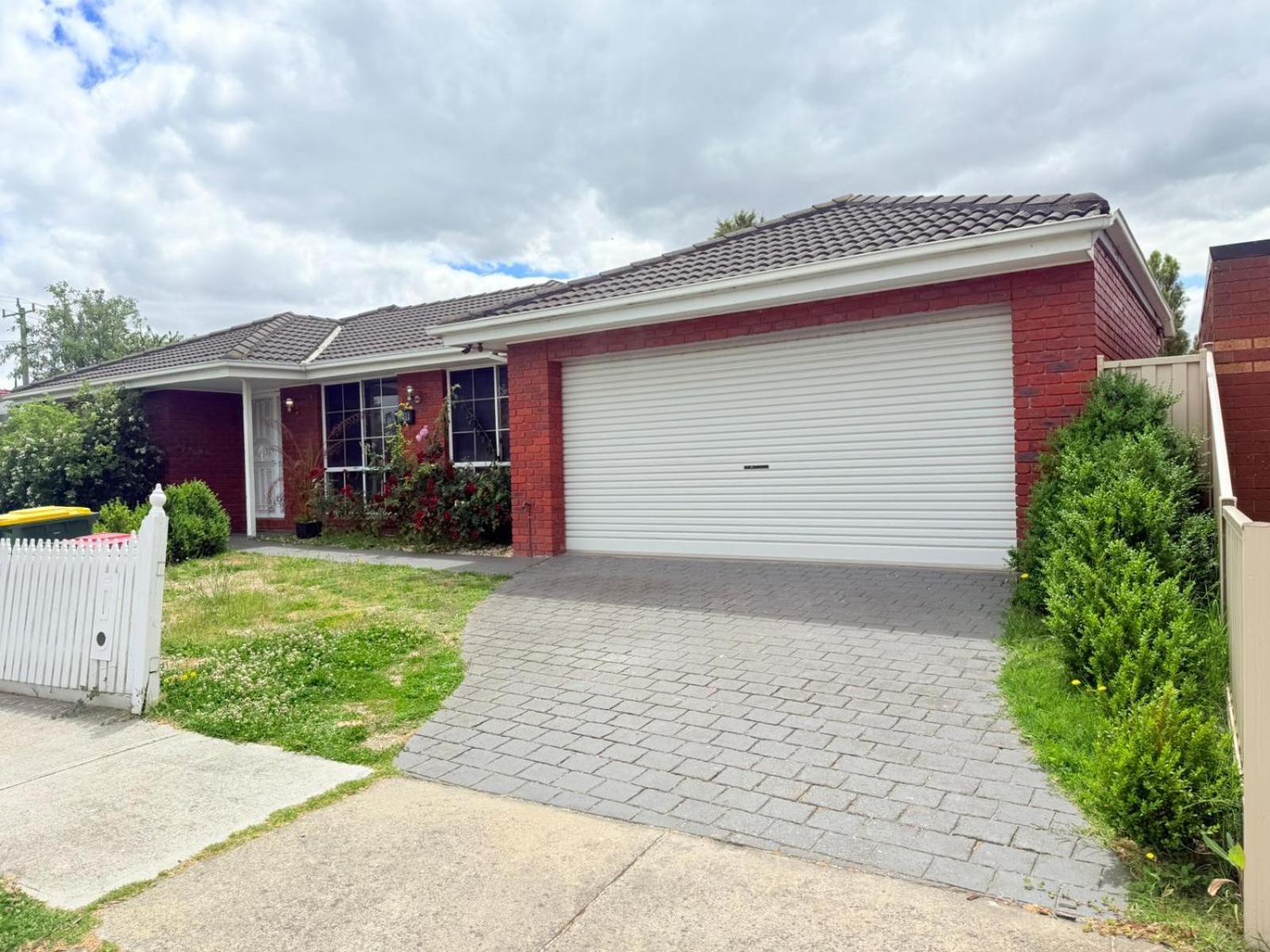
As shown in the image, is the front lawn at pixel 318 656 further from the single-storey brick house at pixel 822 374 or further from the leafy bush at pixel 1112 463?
the leafy bush at pixel 1112 463

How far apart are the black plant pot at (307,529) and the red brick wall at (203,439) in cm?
213

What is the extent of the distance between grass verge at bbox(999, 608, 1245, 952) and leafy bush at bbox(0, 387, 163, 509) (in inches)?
620

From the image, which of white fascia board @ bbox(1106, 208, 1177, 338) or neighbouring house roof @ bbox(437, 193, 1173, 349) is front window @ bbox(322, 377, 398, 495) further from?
white fascia board @ bbox(1106, 208, 1177, 338)

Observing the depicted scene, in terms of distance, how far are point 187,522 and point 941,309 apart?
34.6 ft

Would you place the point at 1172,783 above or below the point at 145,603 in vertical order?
below

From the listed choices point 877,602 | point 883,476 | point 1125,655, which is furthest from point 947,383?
point 1125,655

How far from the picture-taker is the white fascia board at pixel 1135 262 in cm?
816

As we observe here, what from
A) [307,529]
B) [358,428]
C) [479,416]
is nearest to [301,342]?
[358,428]

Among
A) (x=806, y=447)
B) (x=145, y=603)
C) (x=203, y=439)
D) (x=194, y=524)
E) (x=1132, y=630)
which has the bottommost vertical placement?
(x=1132, y=630)

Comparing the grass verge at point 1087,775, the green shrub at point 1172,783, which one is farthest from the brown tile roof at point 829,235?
the green shrub at point 1172,783

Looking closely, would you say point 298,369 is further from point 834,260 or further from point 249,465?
point 834,260

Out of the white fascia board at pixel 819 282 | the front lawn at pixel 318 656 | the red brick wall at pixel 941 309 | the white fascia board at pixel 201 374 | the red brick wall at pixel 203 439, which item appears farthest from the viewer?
the red brick wall at pixel 203 439

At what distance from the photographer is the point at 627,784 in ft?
13.9

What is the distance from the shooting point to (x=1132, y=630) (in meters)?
4.51
